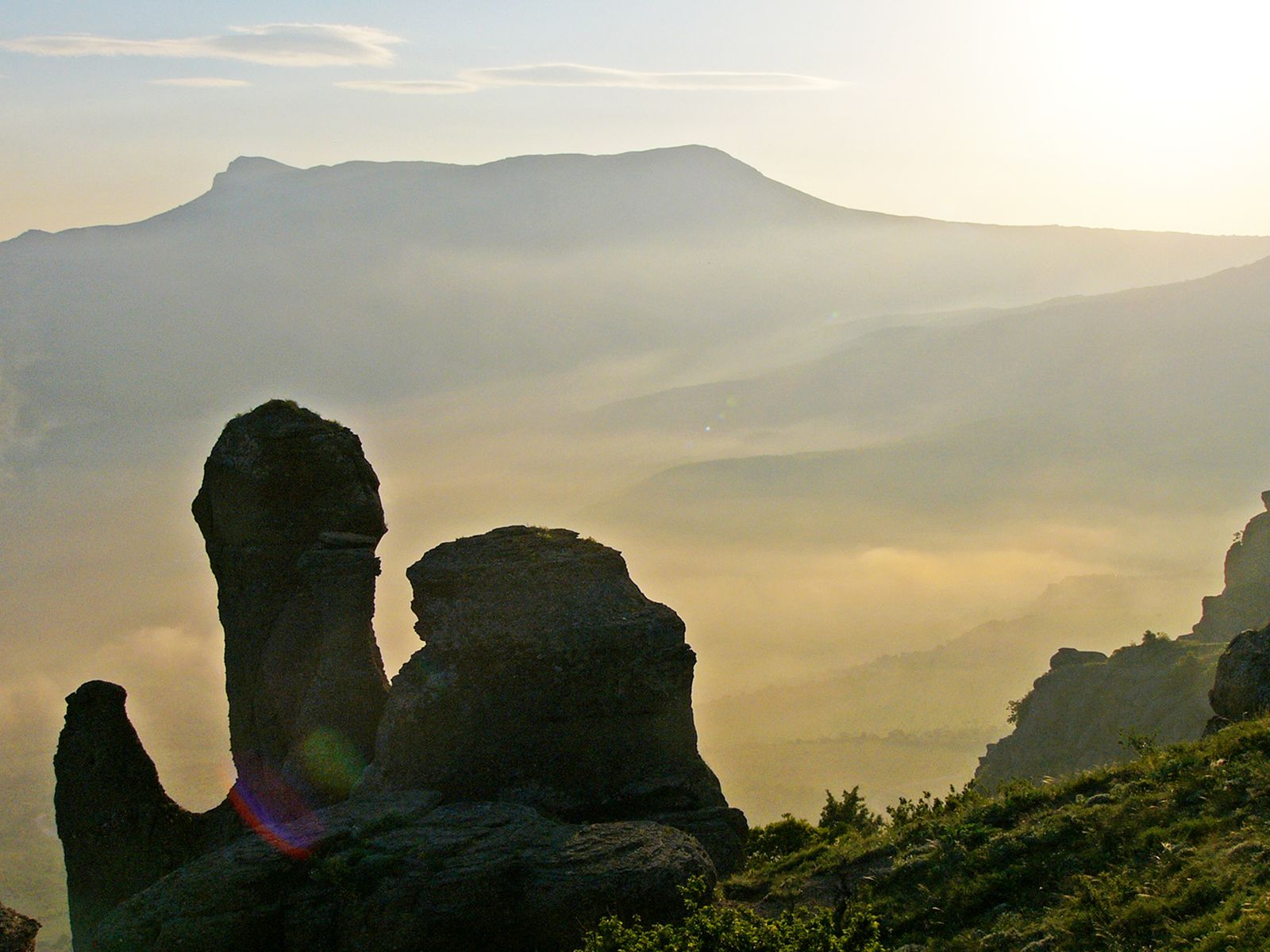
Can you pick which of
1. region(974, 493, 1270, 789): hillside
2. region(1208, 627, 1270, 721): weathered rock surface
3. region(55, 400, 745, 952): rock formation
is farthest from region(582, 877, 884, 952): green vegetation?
region(974, 493, 1270, 789): hillside

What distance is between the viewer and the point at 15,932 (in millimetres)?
22547

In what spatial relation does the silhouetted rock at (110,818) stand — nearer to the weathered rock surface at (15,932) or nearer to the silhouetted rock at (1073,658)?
the weathered rock surface at (15,932)

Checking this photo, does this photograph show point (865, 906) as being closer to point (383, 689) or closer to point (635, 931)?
point (635, 931)

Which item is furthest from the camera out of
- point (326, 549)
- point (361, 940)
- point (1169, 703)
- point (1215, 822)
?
point (1169, 703)

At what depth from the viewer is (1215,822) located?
1634 centimetres

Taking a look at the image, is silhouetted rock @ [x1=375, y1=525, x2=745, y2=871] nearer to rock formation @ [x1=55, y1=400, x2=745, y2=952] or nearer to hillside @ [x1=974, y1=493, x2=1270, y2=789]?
rock formation @ [x1=55, y1=400, x2=745, y2=952]

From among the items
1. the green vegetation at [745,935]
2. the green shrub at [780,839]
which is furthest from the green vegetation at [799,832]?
the green vegetation at [745,935]

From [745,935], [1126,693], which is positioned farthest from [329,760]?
[1126,693]

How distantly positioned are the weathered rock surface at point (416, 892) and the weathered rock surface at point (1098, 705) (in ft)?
161

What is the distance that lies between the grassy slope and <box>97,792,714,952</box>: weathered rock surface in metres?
2.51

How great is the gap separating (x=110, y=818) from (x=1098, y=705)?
5679cm

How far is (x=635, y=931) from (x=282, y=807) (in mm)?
14164

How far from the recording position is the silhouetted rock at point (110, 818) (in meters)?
28.5

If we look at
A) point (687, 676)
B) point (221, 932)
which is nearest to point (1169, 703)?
point (687, 676)
